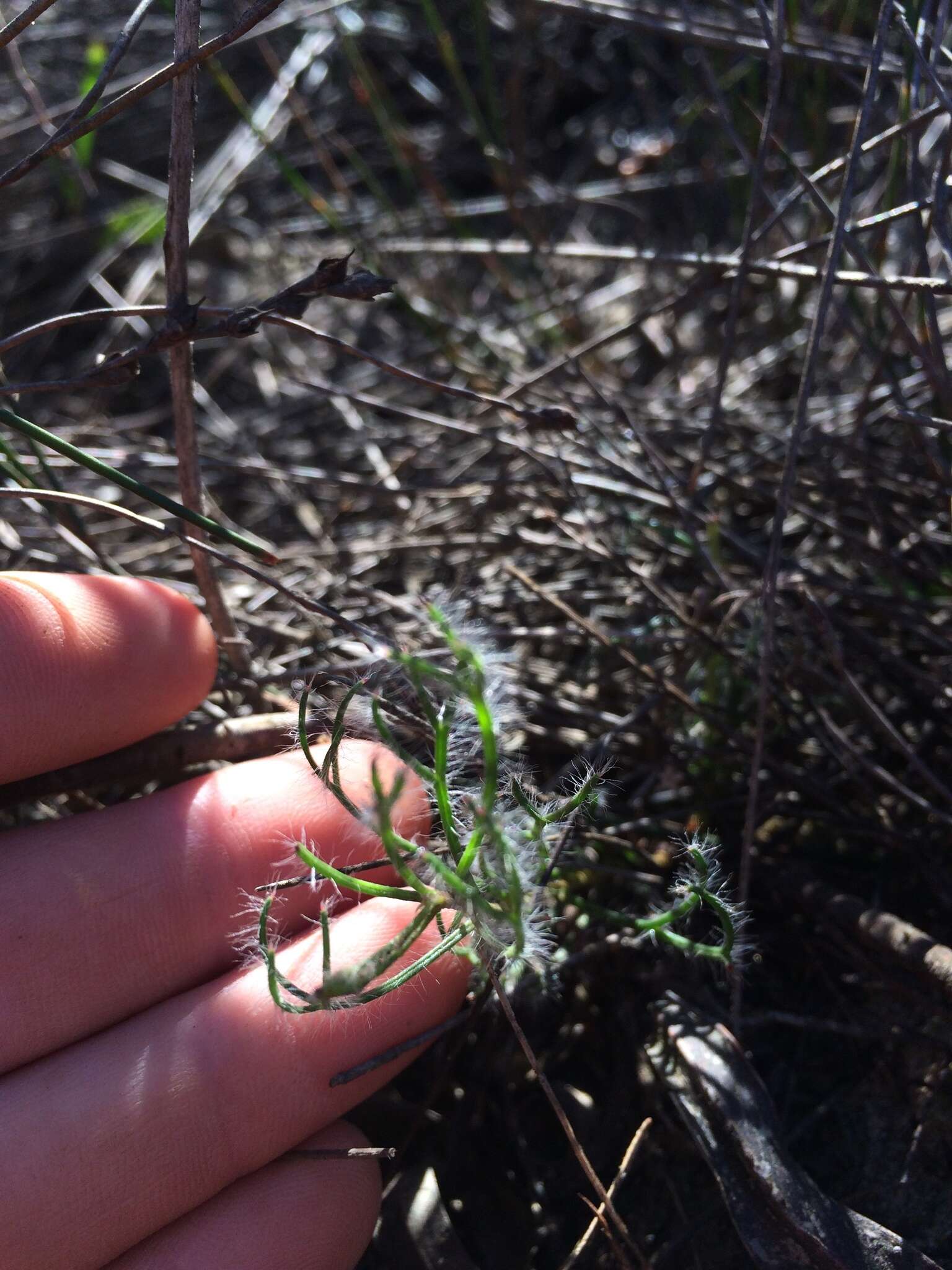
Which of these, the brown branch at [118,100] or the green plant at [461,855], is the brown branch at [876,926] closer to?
the green plant at [461,855]

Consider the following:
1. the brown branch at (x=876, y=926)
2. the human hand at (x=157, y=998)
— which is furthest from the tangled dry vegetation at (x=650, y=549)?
the human hand at (x=157, y=998)

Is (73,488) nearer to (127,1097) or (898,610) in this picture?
(127,1097)

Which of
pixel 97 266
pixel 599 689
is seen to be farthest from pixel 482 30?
pixel 599 689

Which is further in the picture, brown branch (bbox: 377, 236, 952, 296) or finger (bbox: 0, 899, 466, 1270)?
brown branch (bbox: 377, 236, 952, 296)

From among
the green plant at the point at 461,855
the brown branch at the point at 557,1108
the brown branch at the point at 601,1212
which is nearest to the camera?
the green plant at the point at 461,855

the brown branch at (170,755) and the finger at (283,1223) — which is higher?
the brown branch at (170,755)

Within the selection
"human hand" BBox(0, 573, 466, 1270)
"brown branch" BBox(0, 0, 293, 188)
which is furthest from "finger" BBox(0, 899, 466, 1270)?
"brown branch" BBox(0, 0, 293, 188)

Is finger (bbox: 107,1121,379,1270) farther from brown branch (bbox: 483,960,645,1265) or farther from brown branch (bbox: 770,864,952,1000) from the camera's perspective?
brown branch (bbox: 770,864,952,1000)

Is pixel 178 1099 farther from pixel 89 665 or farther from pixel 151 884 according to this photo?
pixel 89 665
